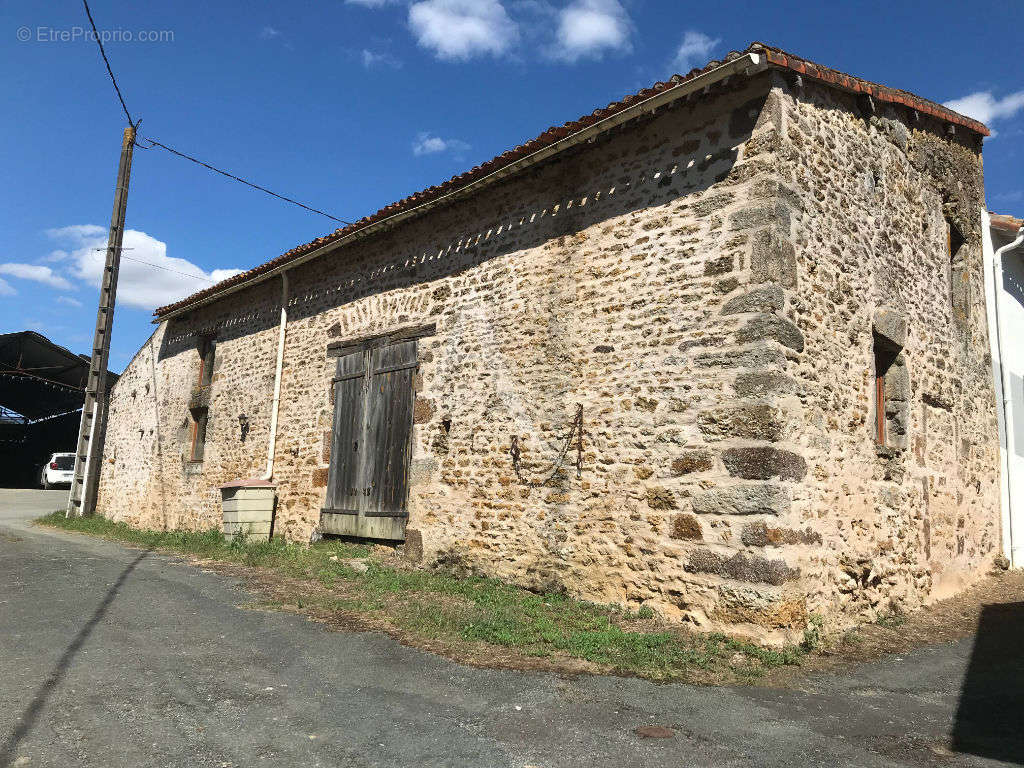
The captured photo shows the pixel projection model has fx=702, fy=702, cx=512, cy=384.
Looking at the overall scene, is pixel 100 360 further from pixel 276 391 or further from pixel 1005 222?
pixel 1005 222

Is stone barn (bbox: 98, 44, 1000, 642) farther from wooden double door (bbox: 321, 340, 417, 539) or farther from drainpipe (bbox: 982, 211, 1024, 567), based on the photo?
drainpipe (bbox: 982, 211, 1024, 567)

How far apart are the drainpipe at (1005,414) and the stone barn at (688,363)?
0.30 meters

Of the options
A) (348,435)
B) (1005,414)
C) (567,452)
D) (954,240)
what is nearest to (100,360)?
(348,435)

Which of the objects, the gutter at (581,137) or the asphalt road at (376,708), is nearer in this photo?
the asphalt road at (376,708)

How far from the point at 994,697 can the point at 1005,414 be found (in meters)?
6.01

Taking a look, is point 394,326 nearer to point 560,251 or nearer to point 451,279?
point 451,279

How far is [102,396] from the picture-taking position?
45.2 feet

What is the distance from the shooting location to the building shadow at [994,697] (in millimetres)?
3594

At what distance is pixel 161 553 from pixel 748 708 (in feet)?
26.2

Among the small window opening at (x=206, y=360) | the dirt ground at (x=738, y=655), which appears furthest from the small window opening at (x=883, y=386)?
the small window opening at (x=206, y=360)

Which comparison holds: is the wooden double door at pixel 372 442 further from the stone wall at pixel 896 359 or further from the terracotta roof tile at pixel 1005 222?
the terracotta roof tile at pixel 1005 222


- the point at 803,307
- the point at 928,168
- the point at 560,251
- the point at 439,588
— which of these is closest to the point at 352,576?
the point at 439,588

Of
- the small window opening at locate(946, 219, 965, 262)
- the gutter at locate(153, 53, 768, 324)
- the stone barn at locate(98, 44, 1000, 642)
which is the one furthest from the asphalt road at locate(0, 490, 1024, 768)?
the small window opening at locate(946, 219, 965, 262)

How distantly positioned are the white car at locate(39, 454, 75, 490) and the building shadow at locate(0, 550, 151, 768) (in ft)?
70.9
